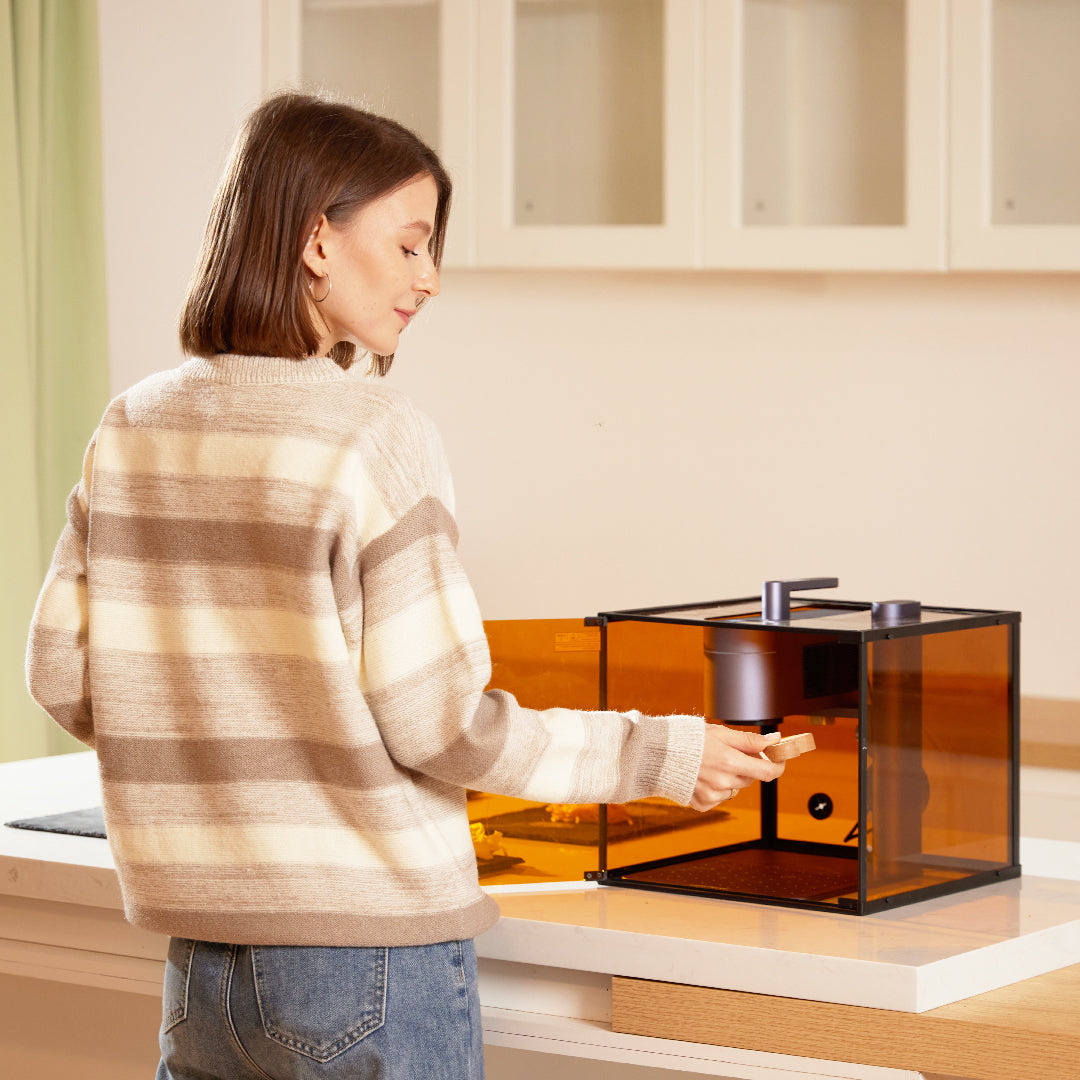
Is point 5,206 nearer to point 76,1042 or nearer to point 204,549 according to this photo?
point 76,1042

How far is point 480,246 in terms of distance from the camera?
8.17 feet

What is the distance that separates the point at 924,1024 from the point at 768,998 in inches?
4.3

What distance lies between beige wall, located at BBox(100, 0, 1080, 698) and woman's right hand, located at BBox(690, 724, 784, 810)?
156cm

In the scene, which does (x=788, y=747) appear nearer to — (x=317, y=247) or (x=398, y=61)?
(x=317, y=247)

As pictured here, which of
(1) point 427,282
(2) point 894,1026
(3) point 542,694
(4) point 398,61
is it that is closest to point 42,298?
(4) point 398,61

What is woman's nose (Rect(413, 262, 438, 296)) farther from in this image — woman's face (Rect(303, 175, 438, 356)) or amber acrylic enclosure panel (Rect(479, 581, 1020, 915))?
amber acrylic enclosure panel (Rect(479, 581, 1020, 915))

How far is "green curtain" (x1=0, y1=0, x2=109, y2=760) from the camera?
2.27 m

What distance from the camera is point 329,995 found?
936mm

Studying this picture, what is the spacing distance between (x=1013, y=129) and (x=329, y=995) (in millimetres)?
1866

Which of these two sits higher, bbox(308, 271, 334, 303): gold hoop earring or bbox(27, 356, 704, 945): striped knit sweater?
bbox(308, 271, 334, 303): gold hoop earring

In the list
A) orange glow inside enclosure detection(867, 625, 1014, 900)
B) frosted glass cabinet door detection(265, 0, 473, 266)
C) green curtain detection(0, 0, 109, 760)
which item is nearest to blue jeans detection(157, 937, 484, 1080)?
orange glow inside enclosure detection(867, 625, 1014, 900)

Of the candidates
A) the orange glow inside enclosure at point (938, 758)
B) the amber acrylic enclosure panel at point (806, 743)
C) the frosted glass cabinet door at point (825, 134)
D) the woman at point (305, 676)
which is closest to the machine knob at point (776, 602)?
the amber acrylic enclosure panel at point (806, 743)

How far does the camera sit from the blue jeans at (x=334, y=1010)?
94 cm

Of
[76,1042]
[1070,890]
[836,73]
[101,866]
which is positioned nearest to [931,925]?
[1070,890]
